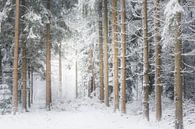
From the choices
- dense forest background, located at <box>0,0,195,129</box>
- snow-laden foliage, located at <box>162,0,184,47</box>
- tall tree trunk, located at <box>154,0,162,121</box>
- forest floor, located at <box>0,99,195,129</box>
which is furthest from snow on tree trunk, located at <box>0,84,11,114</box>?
snow-laden foliage, located at <box>162,0,184,47</box>

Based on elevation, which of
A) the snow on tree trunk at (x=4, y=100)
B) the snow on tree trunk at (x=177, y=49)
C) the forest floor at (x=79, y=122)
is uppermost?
the snow on tree trunk at (x=177, y=49)

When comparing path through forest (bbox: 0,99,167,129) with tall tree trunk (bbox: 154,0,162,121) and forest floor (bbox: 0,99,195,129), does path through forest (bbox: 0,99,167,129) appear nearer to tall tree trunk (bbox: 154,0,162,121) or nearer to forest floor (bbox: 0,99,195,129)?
forest floor (bbox: 0,99,195,129)

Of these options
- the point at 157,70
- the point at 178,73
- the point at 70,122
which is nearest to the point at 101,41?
the point at 157,70

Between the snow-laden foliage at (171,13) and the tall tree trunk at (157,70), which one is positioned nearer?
the snow-laden foliage at (171,13)

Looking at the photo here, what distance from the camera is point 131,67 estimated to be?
32.0 metres

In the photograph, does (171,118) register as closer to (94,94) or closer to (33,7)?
(33,7)

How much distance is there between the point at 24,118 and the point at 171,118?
867 centimetres

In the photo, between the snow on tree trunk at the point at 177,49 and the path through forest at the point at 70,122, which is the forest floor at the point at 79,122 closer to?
the path through forest at the point at 70,122

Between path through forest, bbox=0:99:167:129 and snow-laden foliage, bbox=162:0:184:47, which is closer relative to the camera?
snow-laden foliage, bbox=162:0:184:47

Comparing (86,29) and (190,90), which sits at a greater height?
(86,29)

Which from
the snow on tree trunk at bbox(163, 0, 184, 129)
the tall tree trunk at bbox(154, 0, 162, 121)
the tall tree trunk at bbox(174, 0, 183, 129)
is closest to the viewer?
the snow on tree trunk at bbox(163, 0, 184, 129)

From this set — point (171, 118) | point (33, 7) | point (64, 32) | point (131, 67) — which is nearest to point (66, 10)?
point (64, 32)

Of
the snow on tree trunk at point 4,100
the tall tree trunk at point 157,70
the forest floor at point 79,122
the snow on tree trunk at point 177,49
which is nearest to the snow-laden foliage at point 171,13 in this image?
the snow on tree trunk at point 177,49

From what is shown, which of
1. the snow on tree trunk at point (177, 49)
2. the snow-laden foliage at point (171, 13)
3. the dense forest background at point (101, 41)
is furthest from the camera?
the dense forest background at point (101, 41)
